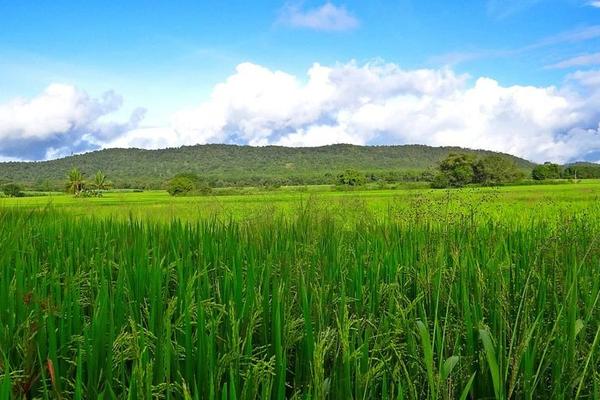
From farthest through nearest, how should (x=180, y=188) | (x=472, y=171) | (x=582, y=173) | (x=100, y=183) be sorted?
(x=582, y=173) < (x=100, y=183) < (x=472, y=171) < (x=180, y=188)

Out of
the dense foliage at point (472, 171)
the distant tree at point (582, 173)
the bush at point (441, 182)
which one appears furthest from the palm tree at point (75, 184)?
the distant tree at point (582, 173)

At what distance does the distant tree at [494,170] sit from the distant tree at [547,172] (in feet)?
57.4

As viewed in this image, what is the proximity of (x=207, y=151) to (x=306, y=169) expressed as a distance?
27049mm

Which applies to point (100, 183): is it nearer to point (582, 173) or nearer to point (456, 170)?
point (456, 170)

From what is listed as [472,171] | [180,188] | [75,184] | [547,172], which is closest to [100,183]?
[75,184]

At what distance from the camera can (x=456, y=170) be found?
51.7 m

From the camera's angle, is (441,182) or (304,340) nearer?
(304,340)

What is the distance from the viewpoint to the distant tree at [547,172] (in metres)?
79.2

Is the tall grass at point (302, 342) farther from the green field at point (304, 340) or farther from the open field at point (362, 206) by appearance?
the open field at point (362, 206)

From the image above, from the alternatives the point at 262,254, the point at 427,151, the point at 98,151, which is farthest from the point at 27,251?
the point at 427,151

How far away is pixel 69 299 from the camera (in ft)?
7.22

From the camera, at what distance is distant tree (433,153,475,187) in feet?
161

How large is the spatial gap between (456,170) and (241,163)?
9432 centimetres

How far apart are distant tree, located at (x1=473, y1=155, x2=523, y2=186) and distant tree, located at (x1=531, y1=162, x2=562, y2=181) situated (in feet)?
57.4
